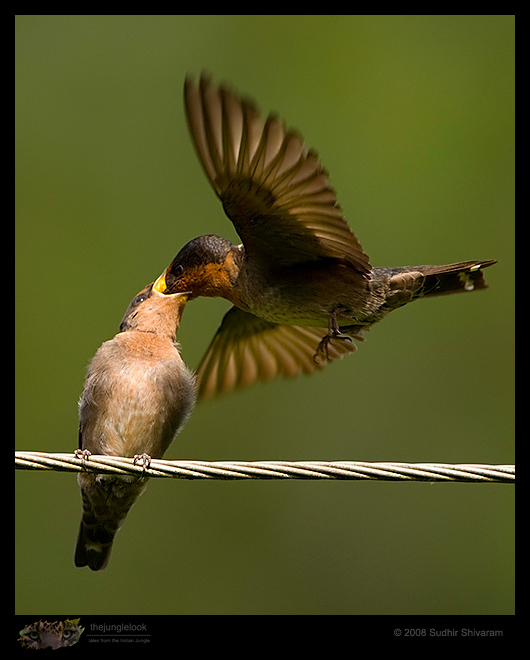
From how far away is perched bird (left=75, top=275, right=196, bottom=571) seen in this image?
5133 millimetres

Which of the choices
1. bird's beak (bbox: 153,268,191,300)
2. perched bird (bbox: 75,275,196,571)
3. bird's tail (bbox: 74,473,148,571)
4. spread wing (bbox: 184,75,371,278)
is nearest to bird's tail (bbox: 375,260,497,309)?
spread wing (bbox: 184,75,371,278)

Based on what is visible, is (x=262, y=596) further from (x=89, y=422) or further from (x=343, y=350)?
(x=89, y=422)

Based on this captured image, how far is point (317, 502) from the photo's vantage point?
9750mm

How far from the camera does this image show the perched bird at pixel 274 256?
4.43 meters

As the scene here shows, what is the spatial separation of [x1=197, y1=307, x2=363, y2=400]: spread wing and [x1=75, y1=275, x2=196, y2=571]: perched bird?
3.17ft

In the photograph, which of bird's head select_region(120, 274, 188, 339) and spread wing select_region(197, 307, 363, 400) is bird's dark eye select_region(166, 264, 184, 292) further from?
spread wing select_region(197, 307, 363, 400)

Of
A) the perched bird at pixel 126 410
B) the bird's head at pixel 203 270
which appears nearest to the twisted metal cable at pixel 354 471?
the perched bird at pixel 126 410

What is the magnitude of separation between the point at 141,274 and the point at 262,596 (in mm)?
3977

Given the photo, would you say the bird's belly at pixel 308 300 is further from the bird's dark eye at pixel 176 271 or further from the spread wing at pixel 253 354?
the spread wing at pixel 253 354

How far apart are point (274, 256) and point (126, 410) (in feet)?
4.26

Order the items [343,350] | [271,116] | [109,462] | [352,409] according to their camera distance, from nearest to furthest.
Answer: [109,462] < [271,116] < [343,350] < [352,409]

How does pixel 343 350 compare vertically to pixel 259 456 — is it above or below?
above

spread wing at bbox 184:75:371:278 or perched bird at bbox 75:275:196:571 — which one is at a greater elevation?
spread wing at bbox 184:75:371:278

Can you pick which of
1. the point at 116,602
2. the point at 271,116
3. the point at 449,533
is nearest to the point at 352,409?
the point at 449,533
